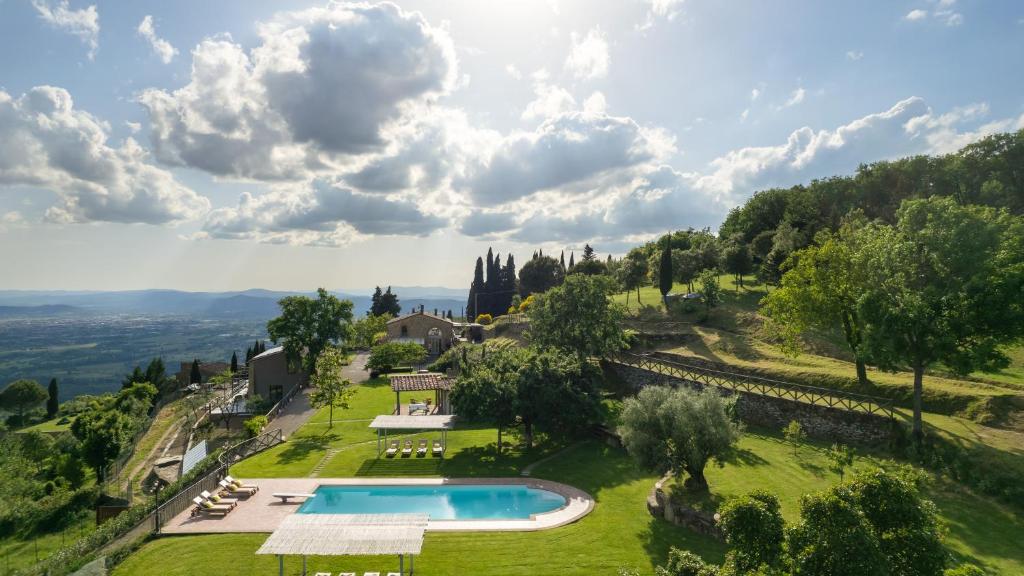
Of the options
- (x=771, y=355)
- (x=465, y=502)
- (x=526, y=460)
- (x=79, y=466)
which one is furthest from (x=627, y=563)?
(x=79, y=466)

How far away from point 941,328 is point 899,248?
14.4ft

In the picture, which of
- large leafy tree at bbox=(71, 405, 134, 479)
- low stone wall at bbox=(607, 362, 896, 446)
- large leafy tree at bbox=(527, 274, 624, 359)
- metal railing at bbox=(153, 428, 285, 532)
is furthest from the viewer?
large leafy tree at bbox=(527, 274, 624, 359)

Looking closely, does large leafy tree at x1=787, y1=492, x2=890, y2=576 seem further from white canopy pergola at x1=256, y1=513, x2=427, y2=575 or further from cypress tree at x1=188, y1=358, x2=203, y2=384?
cypress tree at x1=188, y1=358, x2=203, y2=384

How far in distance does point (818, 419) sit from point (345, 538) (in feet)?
82.2

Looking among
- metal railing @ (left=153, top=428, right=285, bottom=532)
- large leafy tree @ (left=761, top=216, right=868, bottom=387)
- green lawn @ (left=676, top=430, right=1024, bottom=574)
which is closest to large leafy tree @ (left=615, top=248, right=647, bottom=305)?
large leafy tree @ (left=761, top=216, right=868, bottom=387)

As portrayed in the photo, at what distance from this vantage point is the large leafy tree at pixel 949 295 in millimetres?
21094

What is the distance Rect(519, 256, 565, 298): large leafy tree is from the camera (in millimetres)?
98875

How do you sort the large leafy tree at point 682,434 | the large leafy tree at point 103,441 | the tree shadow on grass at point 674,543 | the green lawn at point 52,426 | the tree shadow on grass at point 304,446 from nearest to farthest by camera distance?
the tree shadow on grass at point 674,543 < the large leafy tree at point 682,434 < the tree shadow on grass at point 304,446 < the large leafy tree at point 103,441 < the green lawn at point 52,426

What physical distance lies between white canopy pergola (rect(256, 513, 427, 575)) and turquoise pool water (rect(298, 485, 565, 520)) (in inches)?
248

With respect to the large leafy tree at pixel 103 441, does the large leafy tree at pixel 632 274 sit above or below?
above

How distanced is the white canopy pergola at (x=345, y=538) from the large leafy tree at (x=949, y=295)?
877 inches

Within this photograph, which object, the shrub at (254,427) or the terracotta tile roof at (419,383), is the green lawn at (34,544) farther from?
the terracotta tile roof at (419,383)

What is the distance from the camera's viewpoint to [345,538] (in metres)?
16.6

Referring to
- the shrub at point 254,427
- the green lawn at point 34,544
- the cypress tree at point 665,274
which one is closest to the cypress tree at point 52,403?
the green lawn at point 34,544
